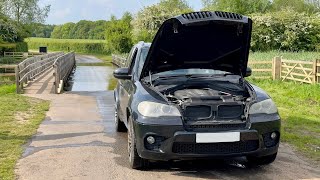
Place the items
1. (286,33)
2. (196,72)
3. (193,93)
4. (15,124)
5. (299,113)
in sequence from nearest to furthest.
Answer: (193,93) < (196,72) < (15,124) < (299,113) < (286,33)

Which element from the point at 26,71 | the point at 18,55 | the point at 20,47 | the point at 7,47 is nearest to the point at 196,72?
the point at 26,71

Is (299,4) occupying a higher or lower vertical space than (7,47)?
higher

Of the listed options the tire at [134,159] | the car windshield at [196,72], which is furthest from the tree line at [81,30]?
the tire at [134,159]

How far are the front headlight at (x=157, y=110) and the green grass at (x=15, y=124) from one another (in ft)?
5.73

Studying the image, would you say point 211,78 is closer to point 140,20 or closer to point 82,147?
point 82,147

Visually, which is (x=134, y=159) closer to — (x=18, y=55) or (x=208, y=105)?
(x=208, y=105)

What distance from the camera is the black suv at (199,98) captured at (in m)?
4.92

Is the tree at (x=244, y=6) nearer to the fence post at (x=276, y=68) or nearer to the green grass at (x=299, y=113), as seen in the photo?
the fence post at (x=276, y=68)

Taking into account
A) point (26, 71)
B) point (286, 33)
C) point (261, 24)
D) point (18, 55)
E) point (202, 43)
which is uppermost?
point (261, 24)

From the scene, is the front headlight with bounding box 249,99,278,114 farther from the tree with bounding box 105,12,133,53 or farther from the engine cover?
the tree with bounding box 105,12,133,53

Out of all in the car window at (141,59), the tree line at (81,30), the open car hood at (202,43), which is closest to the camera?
the open car hood at (202,43)

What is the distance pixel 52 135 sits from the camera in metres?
7.61

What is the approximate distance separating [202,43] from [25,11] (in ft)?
202

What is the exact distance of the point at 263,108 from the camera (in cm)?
522
